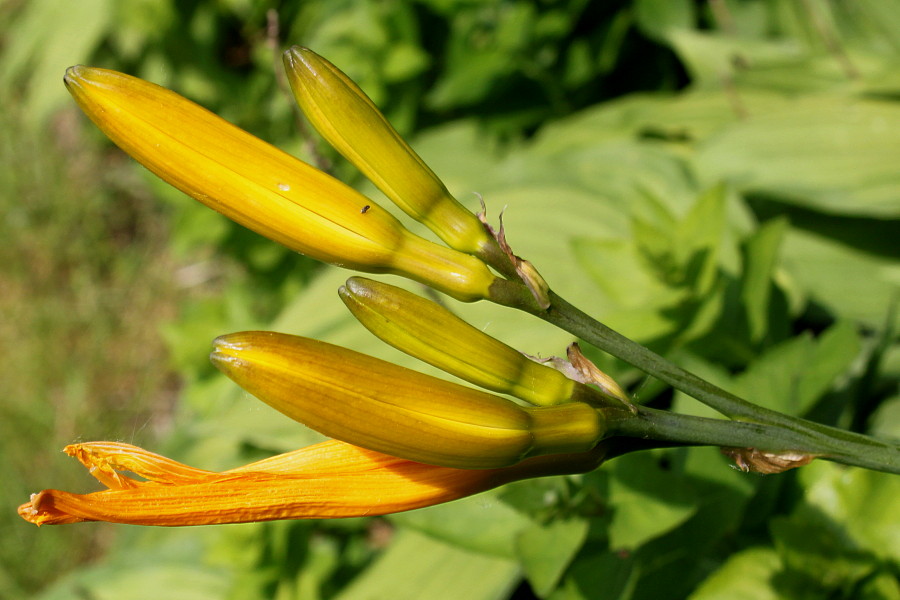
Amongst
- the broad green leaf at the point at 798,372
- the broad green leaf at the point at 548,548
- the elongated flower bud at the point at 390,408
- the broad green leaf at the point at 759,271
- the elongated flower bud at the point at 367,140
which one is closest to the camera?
the elongated flower bud at the point at 390,408

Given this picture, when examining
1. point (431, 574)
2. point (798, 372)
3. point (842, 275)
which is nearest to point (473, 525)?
point (431, 574)

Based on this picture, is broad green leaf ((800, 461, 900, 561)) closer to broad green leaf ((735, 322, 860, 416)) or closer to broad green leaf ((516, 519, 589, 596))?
broad green leaf ((735, 322, 860, 416))

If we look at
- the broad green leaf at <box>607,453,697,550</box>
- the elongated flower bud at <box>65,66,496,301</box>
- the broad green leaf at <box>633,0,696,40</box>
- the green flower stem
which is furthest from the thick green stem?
the broad green leaf at <box>633,0,696,40</box>

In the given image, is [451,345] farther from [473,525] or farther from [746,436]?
[473,525]

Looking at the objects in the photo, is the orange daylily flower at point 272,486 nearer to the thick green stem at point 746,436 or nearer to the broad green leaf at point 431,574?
the thick green stem at point 746,436

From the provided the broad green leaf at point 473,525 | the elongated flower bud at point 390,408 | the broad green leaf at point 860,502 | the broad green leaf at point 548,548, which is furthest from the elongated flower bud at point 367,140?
the broad green leaf at point 860,502

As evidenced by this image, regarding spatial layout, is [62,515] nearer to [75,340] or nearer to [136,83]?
[136,83]
